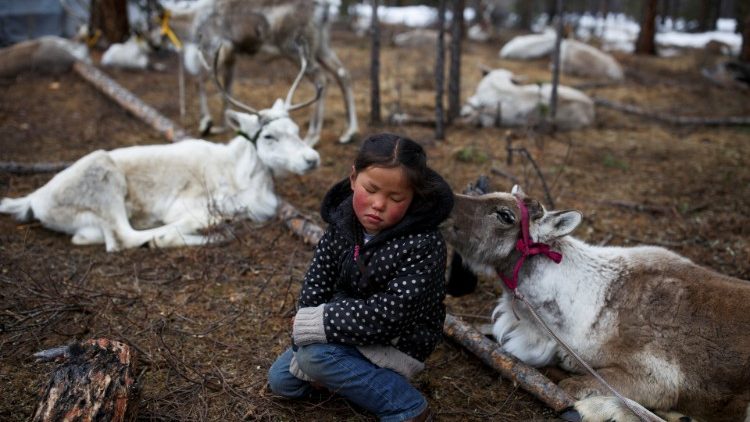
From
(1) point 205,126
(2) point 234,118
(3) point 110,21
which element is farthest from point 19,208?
(3) point 110,21

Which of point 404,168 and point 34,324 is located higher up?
point 404,168

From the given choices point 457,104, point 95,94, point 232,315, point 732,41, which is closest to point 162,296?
point 232,315

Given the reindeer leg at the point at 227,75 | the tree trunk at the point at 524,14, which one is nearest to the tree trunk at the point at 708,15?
the tree trunk at the point at 524,14

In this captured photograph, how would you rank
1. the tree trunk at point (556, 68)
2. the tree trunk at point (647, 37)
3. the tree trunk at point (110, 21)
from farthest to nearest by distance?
the tree trunk at point (647, 37) < the tree trunk at point (110, 21) < the tree trunk at point (556, 68)

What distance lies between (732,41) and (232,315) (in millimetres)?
20312

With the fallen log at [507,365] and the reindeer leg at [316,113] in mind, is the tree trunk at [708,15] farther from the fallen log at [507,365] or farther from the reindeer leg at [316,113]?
the fallen log at [507,365]

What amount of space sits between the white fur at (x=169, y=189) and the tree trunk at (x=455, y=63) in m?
2.97

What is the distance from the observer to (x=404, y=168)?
2.71 m

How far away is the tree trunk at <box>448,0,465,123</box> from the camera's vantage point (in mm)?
7634

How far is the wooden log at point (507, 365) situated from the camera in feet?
10.7

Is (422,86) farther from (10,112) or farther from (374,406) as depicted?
(374,406)

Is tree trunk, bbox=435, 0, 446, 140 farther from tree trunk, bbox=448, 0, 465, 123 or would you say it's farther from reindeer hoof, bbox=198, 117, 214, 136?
reindeer hoof, bbox=198, 117, 214, 136

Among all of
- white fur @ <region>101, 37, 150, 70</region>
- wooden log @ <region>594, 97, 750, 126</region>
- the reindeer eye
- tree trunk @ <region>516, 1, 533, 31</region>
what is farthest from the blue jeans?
tree trunk @ <region>516, 1, 533, 31</region>

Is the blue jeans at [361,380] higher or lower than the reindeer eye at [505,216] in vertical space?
lower
